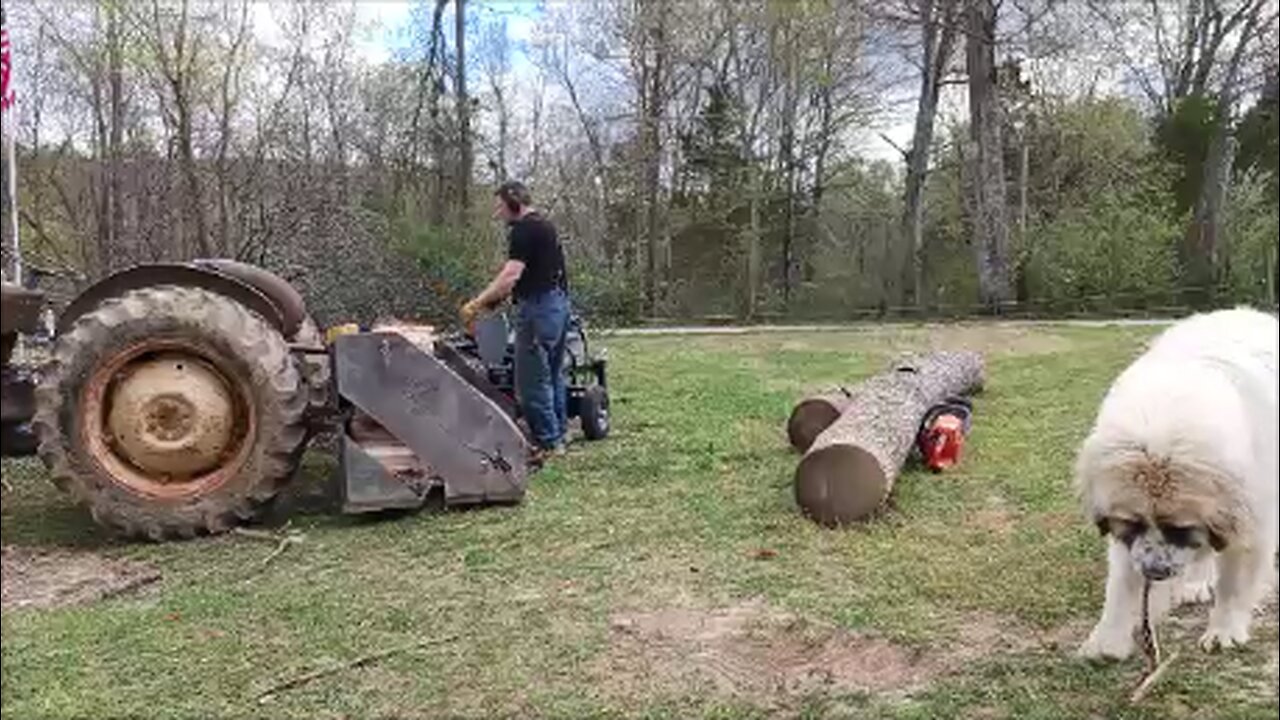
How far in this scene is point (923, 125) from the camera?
21.2 metres

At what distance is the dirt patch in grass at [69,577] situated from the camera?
4.61 metres

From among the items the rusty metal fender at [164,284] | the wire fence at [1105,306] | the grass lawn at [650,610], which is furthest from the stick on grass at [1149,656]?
the rusty metal fender at [164,284]

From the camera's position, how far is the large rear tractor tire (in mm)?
5379

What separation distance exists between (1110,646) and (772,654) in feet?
3.25

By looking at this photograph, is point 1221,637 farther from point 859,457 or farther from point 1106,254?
point 859,457

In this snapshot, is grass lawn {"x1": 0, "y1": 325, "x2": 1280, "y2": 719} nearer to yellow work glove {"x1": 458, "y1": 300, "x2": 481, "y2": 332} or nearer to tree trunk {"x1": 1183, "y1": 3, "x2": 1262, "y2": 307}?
tree trunk {"x1": 1183, "y1": 3, "x2": 1262, "y2": 307}

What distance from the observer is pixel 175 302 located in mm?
5512

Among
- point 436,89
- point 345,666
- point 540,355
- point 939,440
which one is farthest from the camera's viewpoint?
point 436,89

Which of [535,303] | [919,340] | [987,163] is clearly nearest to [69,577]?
[535,303]

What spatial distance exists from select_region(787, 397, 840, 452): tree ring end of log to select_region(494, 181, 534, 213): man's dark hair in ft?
6.85

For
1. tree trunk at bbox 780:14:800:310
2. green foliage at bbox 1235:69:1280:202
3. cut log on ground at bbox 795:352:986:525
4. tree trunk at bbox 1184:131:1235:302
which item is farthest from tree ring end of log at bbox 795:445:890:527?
tree trunk at bbox 780:14:800:310

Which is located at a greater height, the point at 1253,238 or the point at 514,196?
the point at 514,196

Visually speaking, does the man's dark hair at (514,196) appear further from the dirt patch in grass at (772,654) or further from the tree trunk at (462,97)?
the tree trunk at (462,97)

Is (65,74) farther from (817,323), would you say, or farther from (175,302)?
(817,323)
